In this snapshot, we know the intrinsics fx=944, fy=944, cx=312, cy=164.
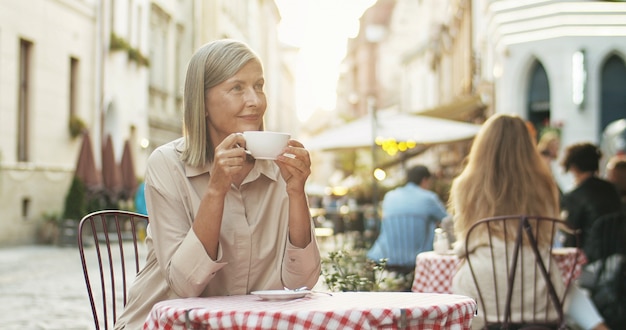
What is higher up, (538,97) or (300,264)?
(538,97)

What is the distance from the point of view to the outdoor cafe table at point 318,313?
230 cm

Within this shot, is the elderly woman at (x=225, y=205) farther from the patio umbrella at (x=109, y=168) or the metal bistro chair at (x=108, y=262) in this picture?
the patio umbrella at (x=109, y=168)

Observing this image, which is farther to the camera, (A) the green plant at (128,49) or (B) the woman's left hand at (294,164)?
(A) the green plant at (128,49)

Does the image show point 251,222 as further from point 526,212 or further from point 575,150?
point 575,150

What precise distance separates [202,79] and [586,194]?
532 cm

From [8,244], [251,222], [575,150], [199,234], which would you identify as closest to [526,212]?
[251,222]

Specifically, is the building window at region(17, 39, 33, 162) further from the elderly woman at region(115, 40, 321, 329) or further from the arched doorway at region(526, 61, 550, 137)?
the elderly woman at region(115, 40, 321, 329)

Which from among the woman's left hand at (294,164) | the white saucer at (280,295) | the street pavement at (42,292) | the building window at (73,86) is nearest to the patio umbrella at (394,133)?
the street pavement at (42,292)

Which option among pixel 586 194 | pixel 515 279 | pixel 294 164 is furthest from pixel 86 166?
pixel 294 164

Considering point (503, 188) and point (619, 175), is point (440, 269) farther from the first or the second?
point (619, 175)

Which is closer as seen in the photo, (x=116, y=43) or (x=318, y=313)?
(x=318, y=313)

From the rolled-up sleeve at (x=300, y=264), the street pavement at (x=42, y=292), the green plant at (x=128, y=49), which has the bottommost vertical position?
the street pavement at (x=42, y=292)

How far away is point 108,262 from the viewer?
10711 mm

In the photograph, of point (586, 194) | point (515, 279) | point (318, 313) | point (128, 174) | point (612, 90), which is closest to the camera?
point (318, 313)
